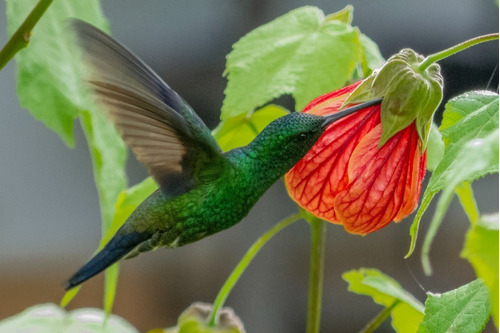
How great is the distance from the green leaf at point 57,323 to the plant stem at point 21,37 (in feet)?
0.69

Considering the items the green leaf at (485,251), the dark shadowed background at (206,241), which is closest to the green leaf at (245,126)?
the green leaf at (485,251)

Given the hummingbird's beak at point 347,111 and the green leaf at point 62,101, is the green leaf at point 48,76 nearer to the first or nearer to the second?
the green leaf at point 62,101

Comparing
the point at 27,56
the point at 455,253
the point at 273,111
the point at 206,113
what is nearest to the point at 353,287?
the point at 273,111

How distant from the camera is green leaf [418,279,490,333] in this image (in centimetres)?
27

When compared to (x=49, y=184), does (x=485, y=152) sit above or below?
above

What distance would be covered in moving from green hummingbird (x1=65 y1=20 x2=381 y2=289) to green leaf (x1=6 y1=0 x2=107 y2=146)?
78 millimetres

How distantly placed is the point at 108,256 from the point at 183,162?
42 mm

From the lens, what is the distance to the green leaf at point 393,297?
1.37 ft

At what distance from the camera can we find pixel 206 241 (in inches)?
54.1

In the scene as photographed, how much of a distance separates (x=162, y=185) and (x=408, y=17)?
94 cm

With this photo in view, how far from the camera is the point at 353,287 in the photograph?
0.45 metres

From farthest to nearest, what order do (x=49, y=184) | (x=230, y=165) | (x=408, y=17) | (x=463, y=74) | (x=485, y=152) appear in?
(x=49, y=184), (x=408, y=17), (x=463, y=74), (x=230, y=165), (x=485, y=152)

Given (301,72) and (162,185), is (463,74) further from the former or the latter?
(162,185)

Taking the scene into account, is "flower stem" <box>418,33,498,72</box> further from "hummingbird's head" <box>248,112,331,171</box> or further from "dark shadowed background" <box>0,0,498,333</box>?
"dark shadowed background" <box>0,0,498,333</box>
